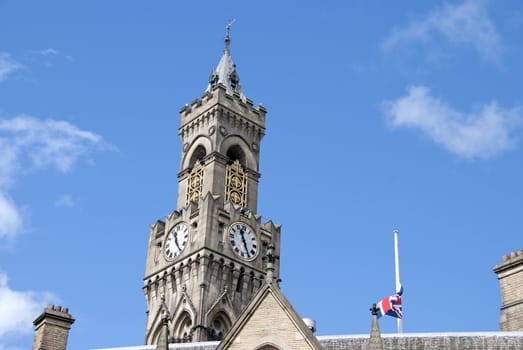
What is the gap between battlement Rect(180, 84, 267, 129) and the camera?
76.2 metres

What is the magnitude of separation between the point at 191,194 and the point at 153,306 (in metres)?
8.95

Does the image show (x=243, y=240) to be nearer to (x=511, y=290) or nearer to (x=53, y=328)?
(x=53, y=328)

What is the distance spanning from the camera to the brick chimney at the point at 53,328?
1689 inches

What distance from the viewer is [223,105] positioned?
75.8m

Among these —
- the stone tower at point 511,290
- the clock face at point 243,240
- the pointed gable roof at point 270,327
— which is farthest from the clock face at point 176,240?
the pointed gable roof at point 270,327

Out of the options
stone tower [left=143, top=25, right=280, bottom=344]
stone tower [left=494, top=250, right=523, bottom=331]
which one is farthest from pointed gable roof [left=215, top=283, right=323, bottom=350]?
stone tower [left=143, top=25, right=280, bottom=344]

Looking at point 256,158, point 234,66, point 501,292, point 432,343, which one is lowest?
point 432,343

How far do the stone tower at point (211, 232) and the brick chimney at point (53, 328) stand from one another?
20.9 meters

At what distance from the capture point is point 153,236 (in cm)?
7388

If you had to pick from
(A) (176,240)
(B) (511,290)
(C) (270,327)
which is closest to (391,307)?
(B) (511,290)

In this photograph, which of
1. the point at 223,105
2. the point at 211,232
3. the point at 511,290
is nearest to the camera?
the point at 511,290

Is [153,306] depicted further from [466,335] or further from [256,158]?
[466,335]

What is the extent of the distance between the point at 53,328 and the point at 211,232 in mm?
26600

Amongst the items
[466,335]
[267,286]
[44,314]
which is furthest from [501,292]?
[44,314]
